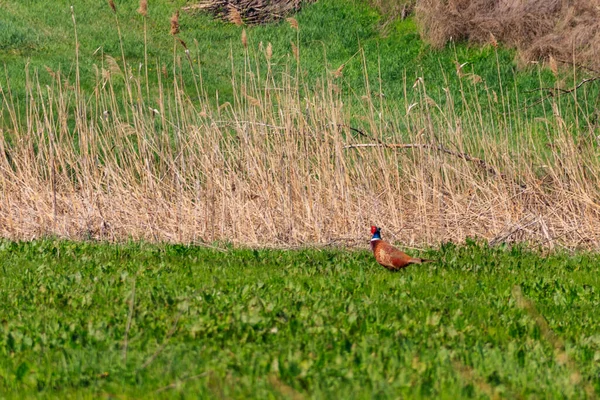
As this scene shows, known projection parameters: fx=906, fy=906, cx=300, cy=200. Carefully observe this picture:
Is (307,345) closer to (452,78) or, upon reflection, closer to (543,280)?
(543,280)

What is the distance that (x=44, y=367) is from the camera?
402 cm

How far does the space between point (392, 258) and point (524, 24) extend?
16.4 meters

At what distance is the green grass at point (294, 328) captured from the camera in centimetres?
373

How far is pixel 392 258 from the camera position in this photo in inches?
268

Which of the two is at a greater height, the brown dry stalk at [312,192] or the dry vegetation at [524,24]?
the dry vegetation at [524,24]

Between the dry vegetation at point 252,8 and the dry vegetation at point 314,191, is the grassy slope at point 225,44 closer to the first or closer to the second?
the dry vegetation at point 252,8

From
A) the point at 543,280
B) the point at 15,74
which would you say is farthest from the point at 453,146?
the point at 15,74

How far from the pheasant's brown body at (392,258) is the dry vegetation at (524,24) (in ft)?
42.7

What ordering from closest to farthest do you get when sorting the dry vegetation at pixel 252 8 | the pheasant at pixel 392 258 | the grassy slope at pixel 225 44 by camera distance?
1. the pheasant at pixel 392 258
2. the grassy slope at pixel 225 44
3. the dry vegetation at pixel 252 8

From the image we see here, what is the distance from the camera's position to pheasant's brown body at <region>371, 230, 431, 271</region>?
6.78 m

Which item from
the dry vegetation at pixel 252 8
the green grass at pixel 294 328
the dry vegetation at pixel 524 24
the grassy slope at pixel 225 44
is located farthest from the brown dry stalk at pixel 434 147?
the dry vegetation at pixel 252 8

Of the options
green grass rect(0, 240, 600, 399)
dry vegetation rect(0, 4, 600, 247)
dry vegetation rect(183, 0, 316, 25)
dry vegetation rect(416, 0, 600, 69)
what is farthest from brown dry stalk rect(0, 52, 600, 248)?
dry vegetation rect(183, 0, 316, 25)

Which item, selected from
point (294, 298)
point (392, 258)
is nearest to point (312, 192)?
point (392, 258)

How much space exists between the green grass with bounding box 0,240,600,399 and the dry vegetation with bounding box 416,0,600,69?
43.4ft
